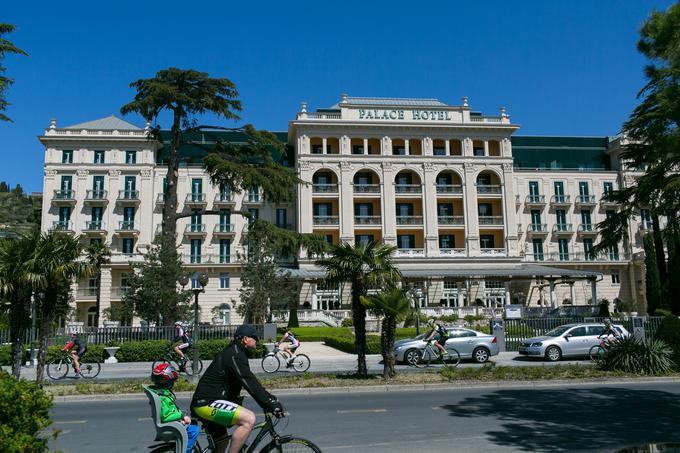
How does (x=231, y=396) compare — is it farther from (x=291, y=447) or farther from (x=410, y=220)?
(x=410, y=220)

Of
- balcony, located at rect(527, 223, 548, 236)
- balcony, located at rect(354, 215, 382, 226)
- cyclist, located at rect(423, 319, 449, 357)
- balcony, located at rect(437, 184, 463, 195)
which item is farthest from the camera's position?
balcony, located at rect(527, 223, 548, 236)

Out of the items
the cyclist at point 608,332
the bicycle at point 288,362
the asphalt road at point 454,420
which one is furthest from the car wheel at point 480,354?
the asphalt road at point 454,420

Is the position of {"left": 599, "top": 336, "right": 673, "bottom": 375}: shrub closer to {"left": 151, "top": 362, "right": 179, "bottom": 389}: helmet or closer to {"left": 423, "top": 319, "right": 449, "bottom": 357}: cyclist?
{"left": 423, "top": 319, "right": 449, "bottom": 357}: cyclist

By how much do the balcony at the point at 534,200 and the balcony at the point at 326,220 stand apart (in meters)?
20.0

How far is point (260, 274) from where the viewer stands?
3694cm

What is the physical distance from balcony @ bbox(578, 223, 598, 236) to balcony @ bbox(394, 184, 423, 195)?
1788 cm

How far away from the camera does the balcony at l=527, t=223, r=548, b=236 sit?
5709 cm

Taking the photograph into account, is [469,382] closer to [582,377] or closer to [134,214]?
[582,377]

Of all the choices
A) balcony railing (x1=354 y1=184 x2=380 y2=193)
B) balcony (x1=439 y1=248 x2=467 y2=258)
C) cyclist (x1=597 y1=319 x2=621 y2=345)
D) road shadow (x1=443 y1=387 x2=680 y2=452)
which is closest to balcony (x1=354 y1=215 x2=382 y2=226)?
balcony railing (x1=354 y1=184 x2=380 y2=193)

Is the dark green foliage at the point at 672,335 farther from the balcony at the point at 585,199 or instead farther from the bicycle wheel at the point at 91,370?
the balcony at the point at 585,199

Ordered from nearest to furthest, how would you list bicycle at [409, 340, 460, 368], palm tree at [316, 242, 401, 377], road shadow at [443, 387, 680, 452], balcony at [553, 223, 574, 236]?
road shadow at [443, 387, 680, 452] → palm tree at [316, 242, 401, 377] → bicycle at [409, 340, 460, 368] → balcony at [553, 223, 574, 236]

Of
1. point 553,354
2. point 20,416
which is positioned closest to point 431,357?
point 553,354

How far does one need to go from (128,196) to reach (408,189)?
2626 cm

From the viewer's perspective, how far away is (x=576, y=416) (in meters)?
10.4
